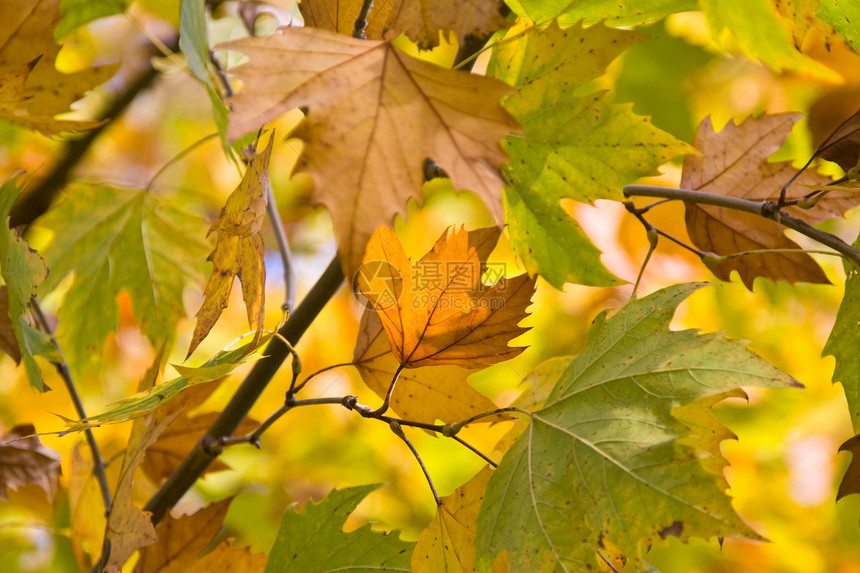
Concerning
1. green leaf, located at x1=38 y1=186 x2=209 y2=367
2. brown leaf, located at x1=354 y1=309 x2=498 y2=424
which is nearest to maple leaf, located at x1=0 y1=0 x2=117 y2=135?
green leaf, located at x1=38 y1=186 x2=209 y2=367

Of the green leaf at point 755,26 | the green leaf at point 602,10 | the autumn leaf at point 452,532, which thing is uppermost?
the green leaf at point 602,10

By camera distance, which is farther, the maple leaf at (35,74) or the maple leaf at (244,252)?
the maple leaf at (35,74)

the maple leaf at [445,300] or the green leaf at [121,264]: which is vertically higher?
the maple leaf at [445,300]

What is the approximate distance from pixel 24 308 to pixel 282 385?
0.81 m

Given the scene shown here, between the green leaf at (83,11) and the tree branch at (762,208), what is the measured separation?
63 cm

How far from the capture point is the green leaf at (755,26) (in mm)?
620

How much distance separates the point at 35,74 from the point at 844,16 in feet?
2.39

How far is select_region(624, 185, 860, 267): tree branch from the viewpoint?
50 centimetres

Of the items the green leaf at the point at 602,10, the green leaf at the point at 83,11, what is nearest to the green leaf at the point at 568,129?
the green leaf at the point at 602,10

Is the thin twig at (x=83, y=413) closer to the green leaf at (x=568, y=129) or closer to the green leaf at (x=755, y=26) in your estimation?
the green leaf at (x=568, y=129)

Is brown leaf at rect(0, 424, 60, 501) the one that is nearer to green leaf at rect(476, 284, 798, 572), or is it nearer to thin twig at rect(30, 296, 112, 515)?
thin twig at rect(30, 296, 112, 515)

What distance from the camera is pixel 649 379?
0.45 meters

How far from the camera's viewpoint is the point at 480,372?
1.40 meters

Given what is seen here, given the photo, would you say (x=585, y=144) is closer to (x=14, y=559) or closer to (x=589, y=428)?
(x=589, y=428)
